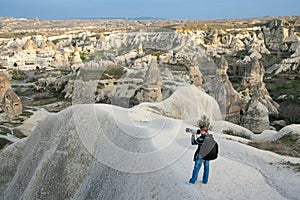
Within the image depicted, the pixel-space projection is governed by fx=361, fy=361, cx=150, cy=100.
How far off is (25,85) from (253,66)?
1636 inches

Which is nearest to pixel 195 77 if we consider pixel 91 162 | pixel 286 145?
pixel 286 145

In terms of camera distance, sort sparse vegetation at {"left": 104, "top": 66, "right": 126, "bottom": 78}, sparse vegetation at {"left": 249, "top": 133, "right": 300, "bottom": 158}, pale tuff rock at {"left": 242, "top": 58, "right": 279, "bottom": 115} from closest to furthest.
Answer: sparse vegetation at {"left": 249, "top": 133, "right": 300, "bottom": 158}
sparse vegetation at {"left": 104, "top": 66, "right": 126, "bottom": 78}
pale tuff rock at {"left": 242, "top": 58, "right": 279, "bottom": 115}

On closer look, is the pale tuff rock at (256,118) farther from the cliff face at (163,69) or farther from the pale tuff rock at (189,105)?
the pale tuff rock at (189,105)

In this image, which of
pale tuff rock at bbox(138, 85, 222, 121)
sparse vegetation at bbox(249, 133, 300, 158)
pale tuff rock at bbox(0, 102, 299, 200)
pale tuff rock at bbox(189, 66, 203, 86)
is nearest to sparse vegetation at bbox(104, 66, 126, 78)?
pale tuff rock at bbox(189, 66, 203, 86)

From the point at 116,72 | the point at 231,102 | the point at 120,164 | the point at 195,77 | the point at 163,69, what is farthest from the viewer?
the point at 116,72

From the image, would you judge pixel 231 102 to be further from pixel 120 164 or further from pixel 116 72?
pixel 120 164

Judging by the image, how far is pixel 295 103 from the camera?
41344mm

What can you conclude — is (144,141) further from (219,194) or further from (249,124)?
(249,124)

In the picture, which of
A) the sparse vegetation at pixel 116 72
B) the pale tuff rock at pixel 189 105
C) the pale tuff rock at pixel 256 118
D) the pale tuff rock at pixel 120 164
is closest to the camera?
the pale tuff rock at pixel 120 164

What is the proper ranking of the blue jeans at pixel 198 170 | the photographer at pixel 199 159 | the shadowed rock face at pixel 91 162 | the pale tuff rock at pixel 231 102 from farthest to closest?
the pale tuff rock at pixel 231 102 → the shadowed rock face at pixel 91 162 → the blue jeans at pixel 198 170 → the photographer at pixel 199 159

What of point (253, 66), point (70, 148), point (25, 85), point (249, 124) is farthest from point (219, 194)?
point (25, 85)

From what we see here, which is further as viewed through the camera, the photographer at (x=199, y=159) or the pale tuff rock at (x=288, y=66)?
the pale tuff rock at (x=288, y=66)

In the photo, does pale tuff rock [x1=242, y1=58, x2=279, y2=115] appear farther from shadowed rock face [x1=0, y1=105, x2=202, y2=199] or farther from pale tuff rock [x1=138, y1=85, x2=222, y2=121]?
shadowed rock face [x1=0, y1=105, x2=202, y2=199]

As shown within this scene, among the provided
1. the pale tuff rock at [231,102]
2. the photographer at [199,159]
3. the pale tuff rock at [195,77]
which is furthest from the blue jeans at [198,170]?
the pale tuff rock at [195,77]
